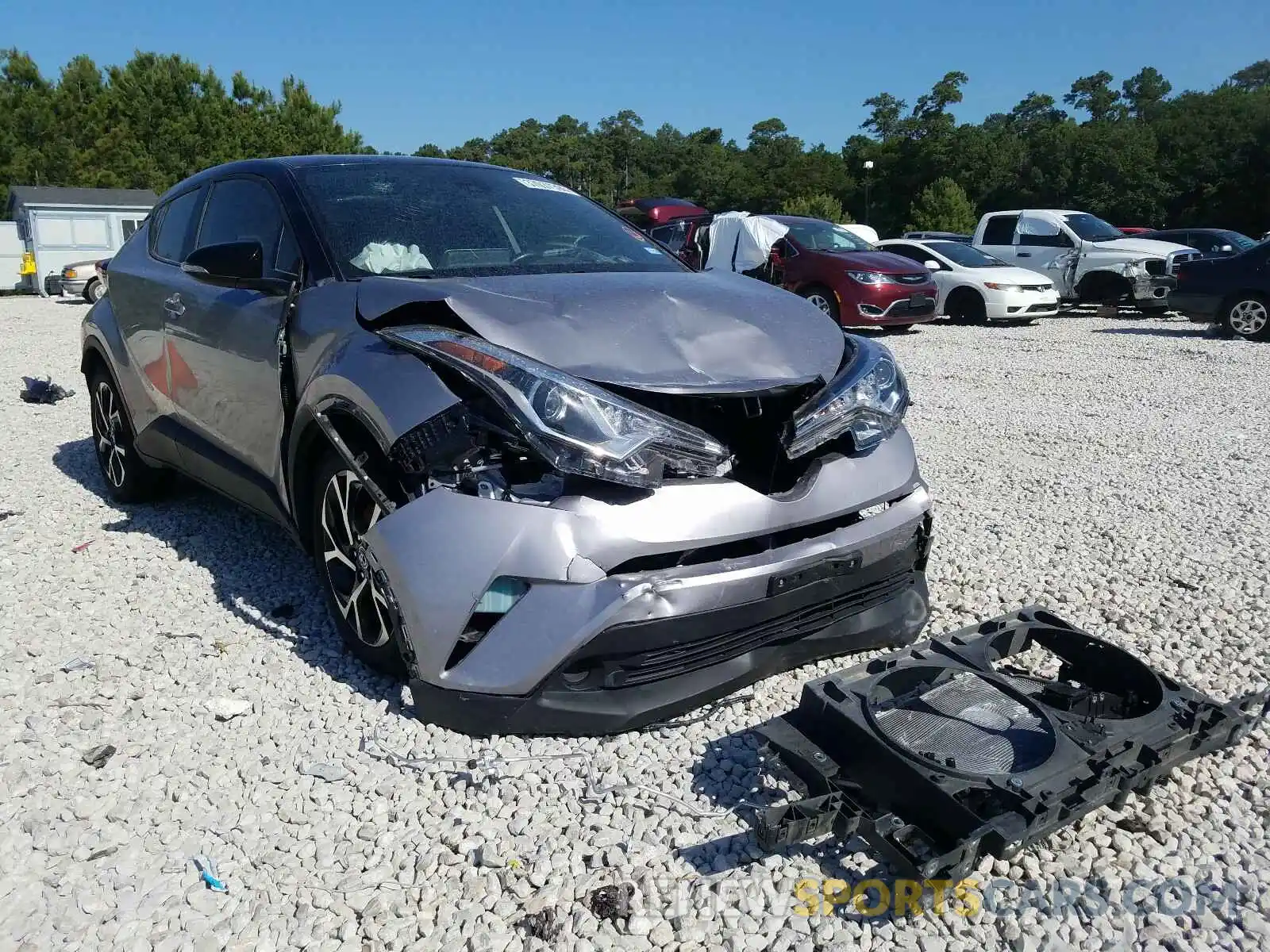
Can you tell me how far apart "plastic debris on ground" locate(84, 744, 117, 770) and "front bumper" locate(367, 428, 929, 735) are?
0.94 meters

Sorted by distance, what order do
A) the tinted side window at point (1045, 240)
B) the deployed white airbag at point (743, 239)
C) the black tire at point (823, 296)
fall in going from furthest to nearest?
the tinted side window at point (1045, 240) → the deployed white airbag at point (743, 239) → the black tire at point (823, 296)

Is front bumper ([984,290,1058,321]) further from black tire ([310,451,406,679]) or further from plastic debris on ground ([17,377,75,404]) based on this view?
black tire ([310,451,406,679])

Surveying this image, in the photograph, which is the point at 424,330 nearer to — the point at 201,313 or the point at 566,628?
the point at 566,628

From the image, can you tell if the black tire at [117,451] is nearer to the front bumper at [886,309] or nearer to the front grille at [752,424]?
the front grille at [752,424]

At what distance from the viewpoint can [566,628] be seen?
241 cm

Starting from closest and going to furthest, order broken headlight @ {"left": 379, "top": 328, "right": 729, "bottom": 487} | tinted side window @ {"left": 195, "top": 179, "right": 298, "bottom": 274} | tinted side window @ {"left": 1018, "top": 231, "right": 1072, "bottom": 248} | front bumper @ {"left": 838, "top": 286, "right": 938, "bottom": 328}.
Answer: broken headlight @ {"left": 379, "top": 328, "right": 729, "bottom": 487} < tinted side window @ {"left": 195, "top": 179, "right": 298, "bottom": 274} < front bumper @ {"left": 838, "top": 286, "right": 938, "bottom": 328} < tinted side window @ {"left": 1018, "top": 231, "right": 1072, "bottom": 248}

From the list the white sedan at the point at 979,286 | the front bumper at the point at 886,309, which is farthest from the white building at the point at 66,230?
the front bumper at the point at 886,309

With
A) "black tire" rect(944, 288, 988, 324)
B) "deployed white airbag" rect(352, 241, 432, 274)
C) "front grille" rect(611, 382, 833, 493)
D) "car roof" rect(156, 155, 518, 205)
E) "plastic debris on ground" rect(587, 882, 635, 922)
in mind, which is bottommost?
"black tire" rect(944, 288, 988, 324)

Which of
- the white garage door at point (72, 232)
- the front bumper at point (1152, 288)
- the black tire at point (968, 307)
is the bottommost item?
the white garage door at point (72, 232)

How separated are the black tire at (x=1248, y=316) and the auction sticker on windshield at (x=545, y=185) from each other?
1163cm

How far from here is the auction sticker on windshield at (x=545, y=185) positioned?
4113 millimetres

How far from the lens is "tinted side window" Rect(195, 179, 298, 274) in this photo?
11.4 ft

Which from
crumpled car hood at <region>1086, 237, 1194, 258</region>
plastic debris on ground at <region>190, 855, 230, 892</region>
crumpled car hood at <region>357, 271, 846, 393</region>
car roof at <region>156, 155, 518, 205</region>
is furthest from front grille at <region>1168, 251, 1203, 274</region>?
plastic debris on ground at <region>190, 855, 230, 892</region>

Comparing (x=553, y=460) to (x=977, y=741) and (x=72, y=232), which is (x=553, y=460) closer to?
(x=977, y=741)
